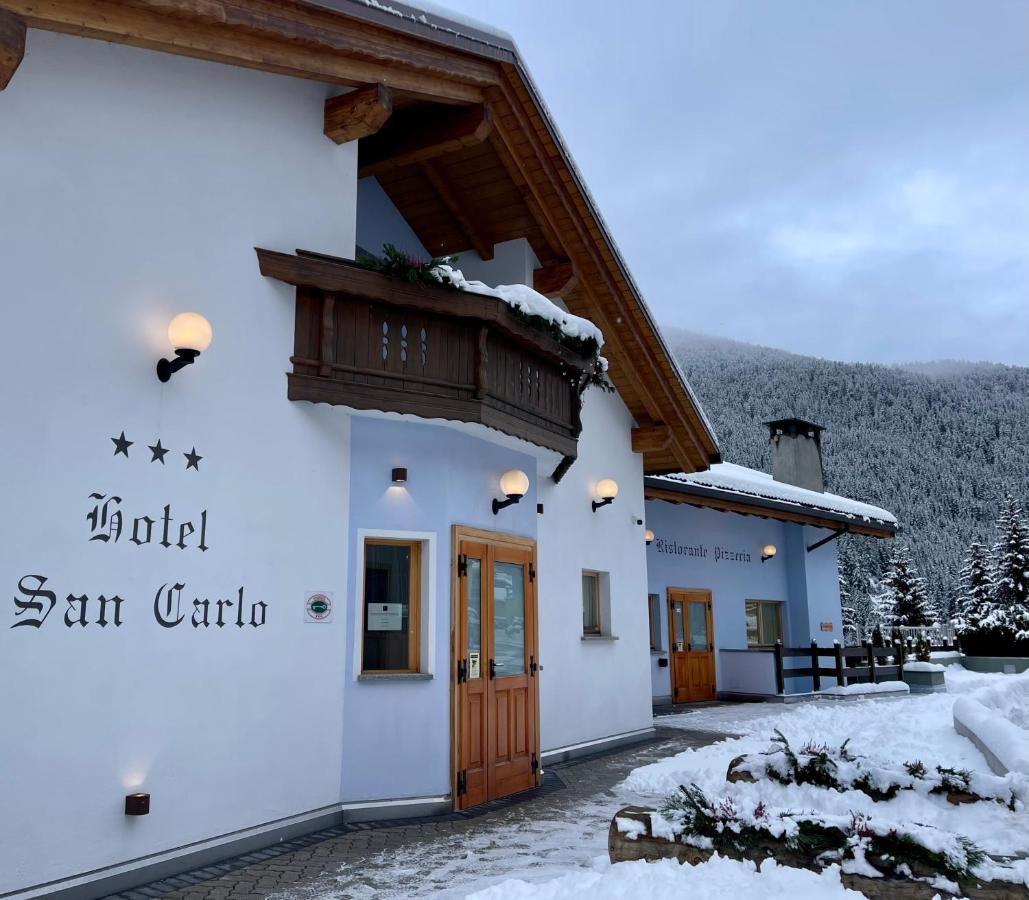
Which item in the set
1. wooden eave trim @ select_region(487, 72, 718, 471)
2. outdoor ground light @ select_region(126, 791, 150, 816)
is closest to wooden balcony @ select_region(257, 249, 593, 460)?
wooden eave trim @ select_region(487, 72, 718, 471)

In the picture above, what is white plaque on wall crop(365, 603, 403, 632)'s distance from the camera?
7.83m

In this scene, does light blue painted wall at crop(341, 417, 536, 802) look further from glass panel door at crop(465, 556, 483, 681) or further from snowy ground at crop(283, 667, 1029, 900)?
snowy ground at crop(283, 667, 1029, 900)

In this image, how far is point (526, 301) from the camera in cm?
839

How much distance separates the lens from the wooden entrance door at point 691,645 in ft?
53.9

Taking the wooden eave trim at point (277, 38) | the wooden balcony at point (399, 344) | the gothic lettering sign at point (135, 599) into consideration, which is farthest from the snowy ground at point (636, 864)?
the wooden eave trim at point (277, 38)

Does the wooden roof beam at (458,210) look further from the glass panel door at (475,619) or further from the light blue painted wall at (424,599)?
the glass panel door at (475,619)

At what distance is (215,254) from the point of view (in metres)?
6.75

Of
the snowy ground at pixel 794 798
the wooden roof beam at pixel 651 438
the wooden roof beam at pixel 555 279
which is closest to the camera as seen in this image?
the snowy ground at pixel 794 798

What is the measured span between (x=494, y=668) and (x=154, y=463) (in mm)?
3765

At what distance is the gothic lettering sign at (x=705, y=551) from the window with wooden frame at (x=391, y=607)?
891cm

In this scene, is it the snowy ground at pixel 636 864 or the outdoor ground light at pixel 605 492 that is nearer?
the snowy ground at pixel 636 864

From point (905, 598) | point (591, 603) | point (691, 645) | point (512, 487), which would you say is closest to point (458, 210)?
point (512, 487)

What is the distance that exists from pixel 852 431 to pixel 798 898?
84.3 meters

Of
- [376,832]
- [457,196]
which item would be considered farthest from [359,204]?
[376,832]
